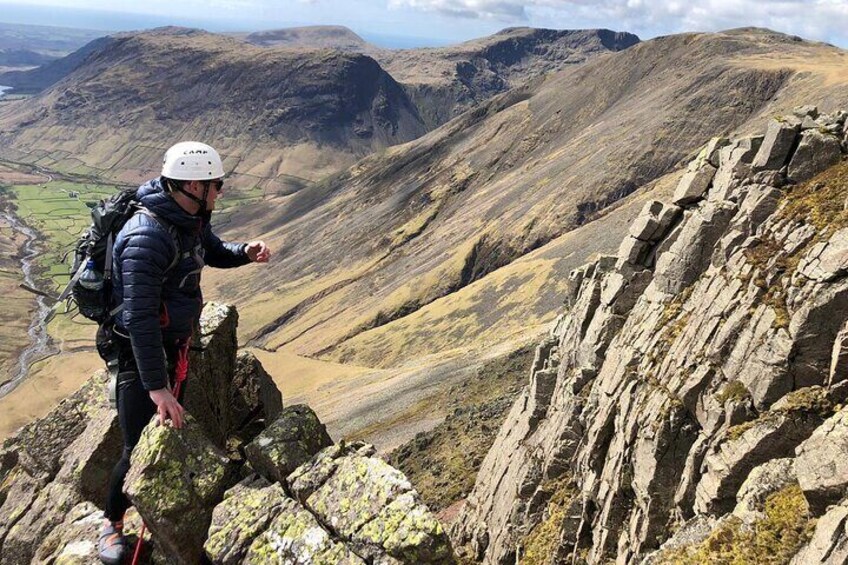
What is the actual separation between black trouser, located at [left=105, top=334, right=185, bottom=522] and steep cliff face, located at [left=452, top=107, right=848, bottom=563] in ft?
42.0

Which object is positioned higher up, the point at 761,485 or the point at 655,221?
the point at 655,221

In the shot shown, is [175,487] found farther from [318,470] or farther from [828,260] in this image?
[828,260]

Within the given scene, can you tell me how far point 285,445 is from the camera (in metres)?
12.2

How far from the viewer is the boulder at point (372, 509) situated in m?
10.2

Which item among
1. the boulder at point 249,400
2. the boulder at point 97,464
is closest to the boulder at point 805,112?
the boulder at point 249,400

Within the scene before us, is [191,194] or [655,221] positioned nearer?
[191,194]

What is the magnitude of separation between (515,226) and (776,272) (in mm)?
117511

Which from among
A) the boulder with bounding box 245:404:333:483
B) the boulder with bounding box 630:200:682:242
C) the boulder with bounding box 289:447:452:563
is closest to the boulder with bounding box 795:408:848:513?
the boulder with bounding box 289:447:452:563

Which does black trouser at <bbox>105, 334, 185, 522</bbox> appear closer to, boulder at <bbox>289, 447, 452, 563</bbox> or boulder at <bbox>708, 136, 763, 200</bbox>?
boulder at <bbox>289, 447, 452, 563</bbox>

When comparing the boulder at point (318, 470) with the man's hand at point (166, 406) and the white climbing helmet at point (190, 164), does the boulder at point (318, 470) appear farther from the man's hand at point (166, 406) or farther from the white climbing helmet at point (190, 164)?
the white climbing helmet at point (190, 164)

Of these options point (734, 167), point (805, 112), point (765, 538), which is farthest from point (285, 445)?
point (805, 112)

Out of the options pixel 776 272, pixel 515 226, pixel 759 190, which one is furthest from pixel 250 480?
pixel 515 226

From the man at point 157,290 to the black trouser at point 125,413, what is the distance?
0.7 inches

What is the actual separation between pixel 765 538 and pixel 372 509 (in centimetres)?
897
